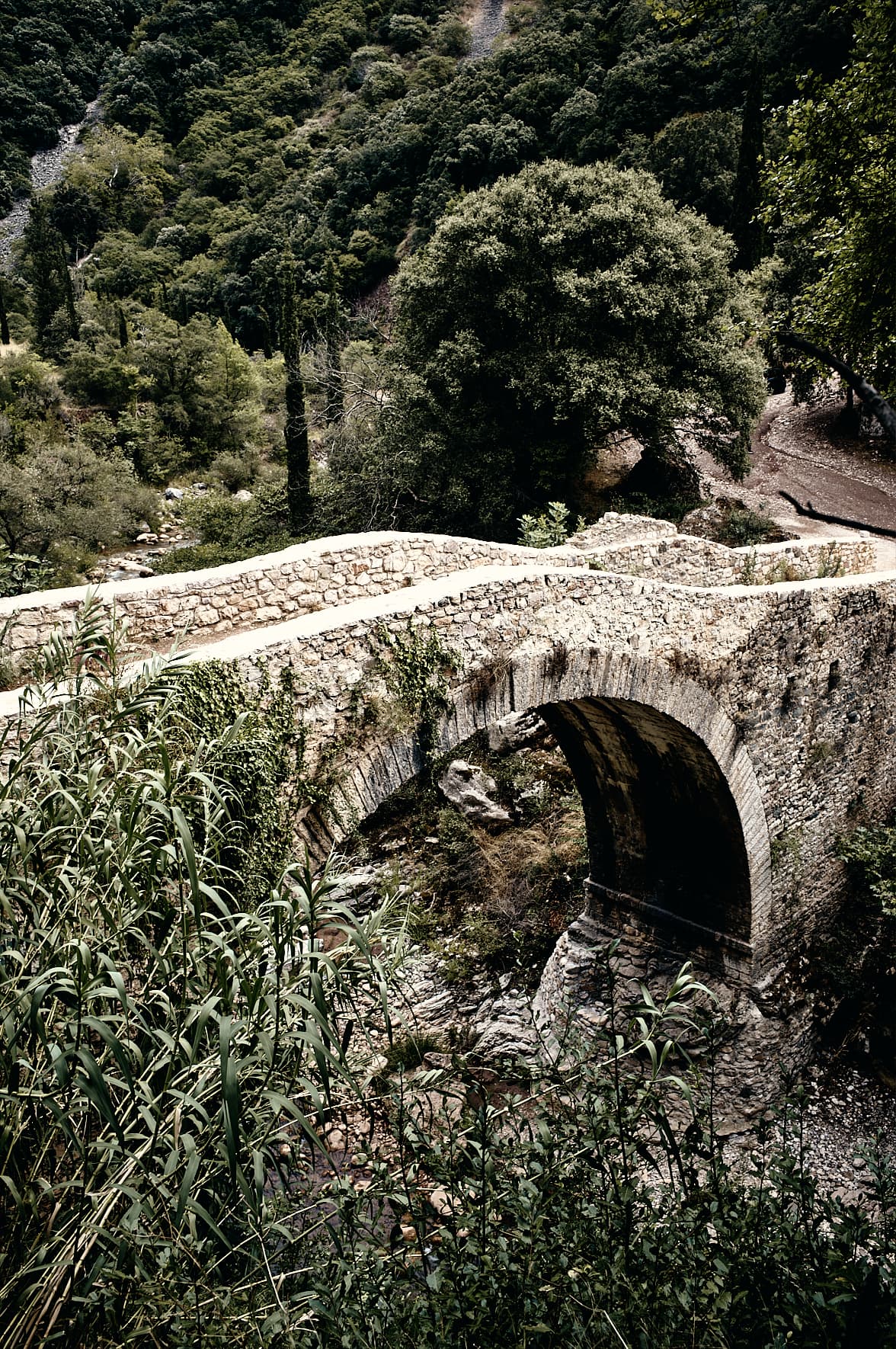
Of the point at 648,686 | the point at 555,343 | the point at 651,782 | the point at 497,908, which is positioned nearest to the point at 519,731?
the point at 497,908

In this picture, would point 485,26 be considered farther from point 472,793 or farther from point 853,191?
point 472,793

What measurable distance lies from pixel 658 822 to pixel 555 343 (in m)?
11.6

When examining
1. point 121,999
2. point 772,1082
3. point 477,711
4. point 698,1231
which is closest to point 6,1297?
point 121,999

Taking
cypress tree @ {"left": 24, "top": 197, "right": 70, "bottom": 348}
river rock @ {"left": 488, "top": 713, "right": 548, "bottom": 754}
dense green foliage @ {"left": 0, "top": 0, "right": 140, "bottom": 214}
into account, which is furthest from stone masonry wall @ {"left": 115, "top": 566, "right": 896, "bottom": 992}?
dense green foliage @ {"left": 0, "top": 0, "right": 140, "bottom": 214}

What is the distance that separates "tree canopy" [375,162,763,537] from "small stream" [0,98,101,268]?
214 feet

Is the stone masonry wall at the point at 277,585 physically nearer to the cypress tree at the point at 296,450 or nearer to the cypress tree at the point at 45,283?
the cypress tree at the point at 296,450

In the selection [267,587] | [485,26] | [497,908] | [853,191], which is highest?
[485,26]

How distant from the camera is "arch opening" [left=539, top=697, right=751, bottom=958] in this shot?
831 cm

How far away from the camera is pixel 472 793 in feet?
39.7

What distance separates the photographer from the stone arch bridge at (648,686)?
215 inches

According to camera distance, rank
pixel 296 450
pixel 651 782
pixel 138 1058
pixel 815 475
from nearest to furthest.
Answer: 1. pixel 138 1058
2. pixel 651 782
3. pixel 815 475
4. pixel 296 450

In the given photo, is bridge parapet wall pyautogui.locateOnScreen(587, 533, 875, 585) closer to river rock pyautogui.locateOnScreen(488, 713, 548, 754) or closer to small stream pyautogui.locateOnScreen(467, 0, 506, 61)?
river rock pyautogui.locateOnScreen(488, 713, 548, 754)

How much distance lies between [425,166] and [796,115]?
4168 centimetres


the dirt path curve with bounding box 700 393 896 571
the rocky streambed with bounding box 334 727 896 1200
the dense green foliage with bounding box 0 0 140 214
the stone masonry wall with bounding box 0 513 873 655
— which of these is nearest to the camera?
the stone masonry wall with bounding box 0 513 873 655
